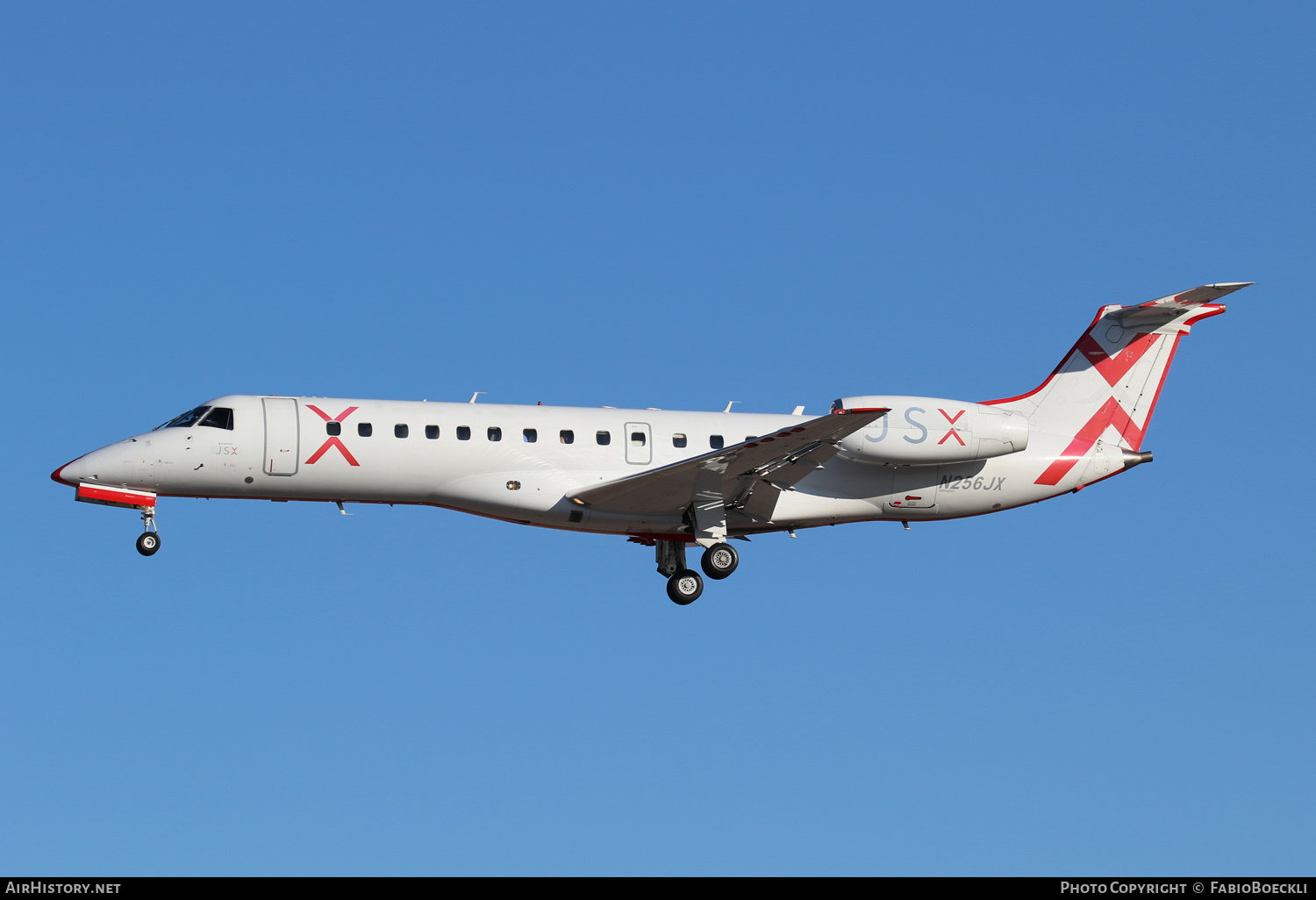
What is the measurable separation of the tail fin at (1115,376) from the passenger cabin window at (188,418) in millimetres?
16054

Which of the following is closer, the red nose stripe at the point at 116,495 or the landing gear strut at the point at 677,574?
the red nose stripe at the point at 116,495

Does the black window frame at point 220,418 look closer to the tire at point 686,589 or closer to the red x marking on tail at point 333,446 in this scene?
the red x marking on tail at point 333,446

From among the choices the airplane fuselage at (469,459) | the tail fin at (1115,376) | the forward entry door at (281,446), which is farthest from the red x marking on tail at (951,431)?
the forward entry door at (281,446)

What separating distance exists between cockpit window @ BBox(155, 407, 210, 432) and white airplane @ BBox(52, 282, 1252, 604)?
41mm

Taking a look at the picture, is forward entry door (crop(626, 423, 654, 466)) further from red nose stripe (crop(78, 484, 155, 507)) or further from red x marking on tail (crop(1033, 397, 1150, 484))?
red nose stripe (crop(78, 484, 155, 507))

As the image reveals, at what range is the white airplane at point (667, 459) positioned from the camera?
1039 inches

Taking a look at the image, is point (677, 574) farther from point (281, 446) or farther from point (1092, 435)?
point (1092, 435)
